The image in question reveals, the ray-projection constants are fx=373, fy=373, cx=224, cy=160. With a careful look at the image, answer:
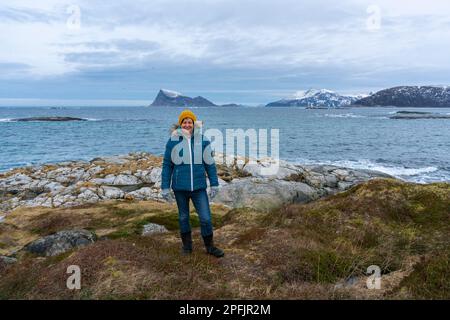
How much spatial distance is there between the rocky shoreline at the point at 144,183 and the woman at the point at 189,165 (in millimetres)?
10047

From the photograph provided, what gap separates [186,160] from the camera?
8.17 meters

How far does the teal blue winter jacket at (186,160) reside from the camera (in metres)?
8.18

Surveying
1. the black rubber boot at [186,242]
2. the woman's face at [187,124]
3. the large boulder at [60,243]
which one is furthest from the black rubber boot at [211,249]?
the large boulder at [60,243]

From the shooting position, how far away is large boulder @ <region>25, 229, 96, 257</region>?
10516 mm

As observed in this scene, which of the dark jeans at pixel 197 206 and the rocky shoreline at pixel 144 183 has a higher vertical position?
the dark jeans at pixel 197 206

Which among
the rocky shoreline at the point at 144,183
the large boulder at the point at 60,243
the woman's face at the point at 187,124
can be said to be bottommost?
the rocky shoreline at the point at 144,183

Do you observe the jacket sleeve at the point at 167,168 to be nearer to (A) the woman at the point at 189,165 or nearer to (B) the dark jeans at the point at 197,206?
(A) the woman at the point at 189,165

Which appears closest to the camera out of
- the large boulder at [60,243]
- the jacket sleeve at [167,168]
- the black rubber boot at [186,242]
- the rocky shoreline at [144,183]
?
the jacket sleeve at [167,168]

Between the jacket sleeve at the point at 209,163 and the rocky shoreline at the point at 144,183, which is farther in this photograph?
the rocky shoreline at the point at 144,183

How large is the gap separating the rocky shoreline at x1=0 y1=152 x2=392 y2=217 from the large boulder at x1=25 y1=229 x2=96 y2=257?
29.5ft

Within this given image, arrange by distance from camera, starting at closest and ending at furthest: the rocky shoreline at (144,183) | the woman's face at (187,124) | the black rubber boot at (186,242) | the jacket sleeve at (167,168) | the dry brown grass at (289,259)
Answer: the dry brown grass at (289,259) → the woman's face at (187,124) → the jacket sleeve at (167,168) → the black rubber boot at (186,242) → the rocky shoreline at (144,183)

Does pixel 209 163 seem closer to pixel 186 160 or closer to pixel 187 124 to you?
pixel 186 160
